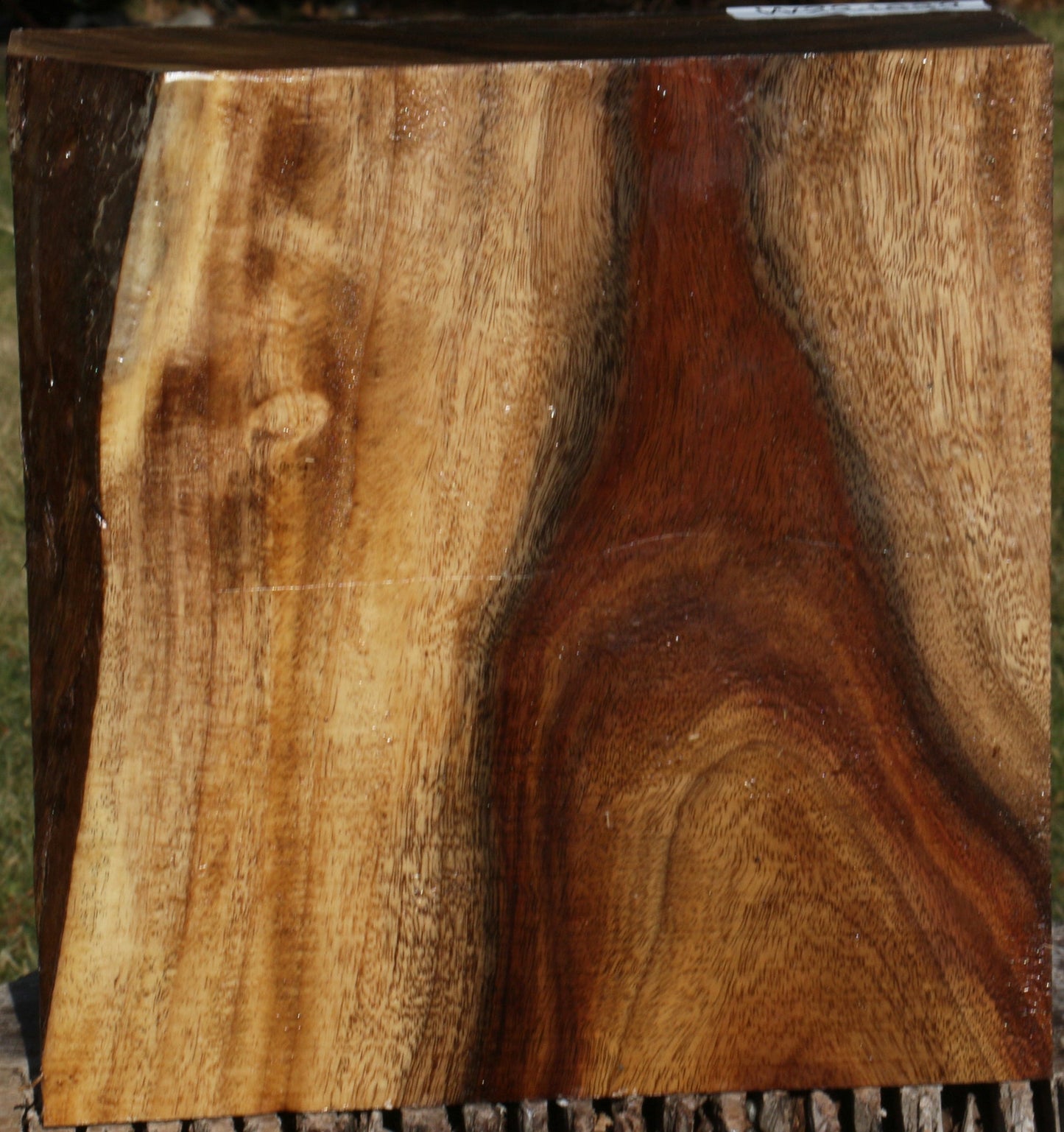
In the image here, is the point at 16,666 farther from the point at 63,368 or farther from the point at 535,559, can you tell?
the point at 535,559

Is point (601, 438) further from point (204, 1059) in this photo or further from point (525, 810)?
point (204, 1059)

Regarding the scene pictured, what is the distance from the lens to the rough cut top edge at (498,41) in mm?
1002

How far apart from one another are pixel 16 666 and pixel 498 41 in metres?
1.95

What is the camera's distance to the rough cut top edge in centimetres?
100

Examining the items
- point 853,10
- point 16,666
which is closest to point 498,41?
point 853,10

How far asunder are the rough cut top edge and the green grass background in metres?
0.52

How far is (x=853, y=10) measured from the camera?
1245 millimetres

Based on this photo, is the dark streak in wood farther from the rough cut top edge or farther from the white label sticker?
the white label sticker

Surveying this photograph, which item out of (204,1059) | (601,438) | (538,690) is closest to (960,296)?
(601,438)

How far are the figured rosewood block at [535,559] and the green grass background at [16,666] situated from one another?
720mm

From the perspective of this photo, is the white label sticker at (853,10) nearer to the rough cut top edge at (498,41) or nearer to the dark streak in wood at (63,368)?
the rough cut top edge at (498,41)

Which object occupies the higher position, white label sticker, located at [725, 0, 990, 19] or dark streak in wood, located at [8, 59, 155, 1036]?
white label sticker, located at [725, 0, 990, 19]

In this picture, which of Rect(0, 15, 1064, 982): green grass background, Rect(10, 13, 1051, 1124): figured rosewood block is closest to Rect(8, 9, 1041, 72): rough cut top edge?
Rect(10, 13, 1051, 1124): figured rosewood block

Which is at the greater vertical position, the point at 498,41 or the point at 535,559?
the point at 498,41
